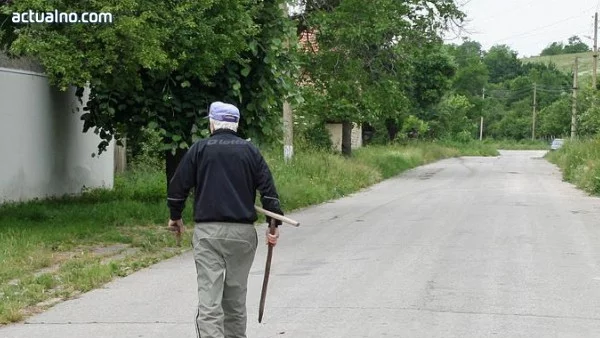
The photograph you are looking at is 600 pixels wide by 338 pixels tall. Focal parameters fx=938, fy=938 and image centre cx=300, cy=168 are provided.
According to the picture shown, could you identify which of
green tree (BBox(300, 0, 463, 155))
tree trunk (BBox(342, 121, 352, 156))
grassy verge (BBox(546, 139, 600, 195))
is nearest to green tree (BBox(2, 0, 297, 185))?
green tree (BBox(300, 0, 463, 155))

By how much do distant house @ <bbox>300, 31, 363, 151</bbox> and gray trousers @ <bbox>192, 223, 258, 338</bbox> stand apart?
19827 mm

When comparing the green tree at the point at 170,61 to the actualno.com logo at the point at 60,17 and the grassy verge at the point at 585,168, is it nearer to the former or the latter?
the actualno.com logo at the point at 60,17

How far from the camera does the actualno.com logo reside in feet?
38.8

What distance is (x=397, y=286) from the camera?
9812mm

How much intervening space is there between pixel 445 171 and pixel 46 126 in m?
24.7

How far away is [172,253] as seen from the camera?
12.5 meters

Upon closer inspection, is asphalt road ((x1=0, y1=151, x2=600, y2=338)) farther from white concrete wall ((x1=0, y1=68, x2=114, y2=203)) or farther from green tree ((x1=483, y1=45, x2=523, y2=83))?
green tree ((x1=483, y1=45, x2=523, y2=83))

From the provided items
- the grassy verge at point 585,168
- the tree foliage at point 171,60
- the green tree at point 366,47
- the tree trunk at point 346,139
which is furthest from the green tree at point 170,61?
the tree trunk at point 346,139

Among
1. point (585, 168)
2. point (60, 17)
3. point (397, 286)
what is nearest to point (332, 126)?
point (585, 168)

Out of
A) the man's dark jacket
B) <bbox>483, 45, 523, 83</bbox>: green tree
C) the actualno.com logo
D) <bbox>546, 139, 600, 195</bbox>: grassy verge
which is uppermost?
<bbox>483, 45, 523, 83</bbox>: green tree

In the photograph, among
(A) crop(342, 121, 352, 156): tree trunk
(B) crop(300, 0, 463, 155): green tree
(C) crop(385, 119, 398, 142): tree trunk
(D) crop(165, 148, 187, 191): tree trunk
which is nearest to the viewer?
(D) crop(165, 148, 187, 191): tree trunk

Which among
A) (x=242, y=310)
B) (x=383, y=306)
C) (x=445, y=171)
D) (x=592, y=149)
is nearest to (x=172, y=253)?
(x=383, y=306)

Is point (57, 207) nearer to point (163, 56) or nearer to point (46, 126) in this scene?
point (46, 126)

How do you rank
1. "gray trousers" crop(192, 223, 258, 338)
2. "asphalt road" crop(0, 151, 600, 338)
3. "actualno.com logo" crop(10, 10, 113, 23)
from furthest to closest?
"actualno.com logo" crop(10, 10, 113, 23) < "asphalt road" crop(0, 151, 600, 338) < "gray trousers" crop(192, 223, 258, 338)
